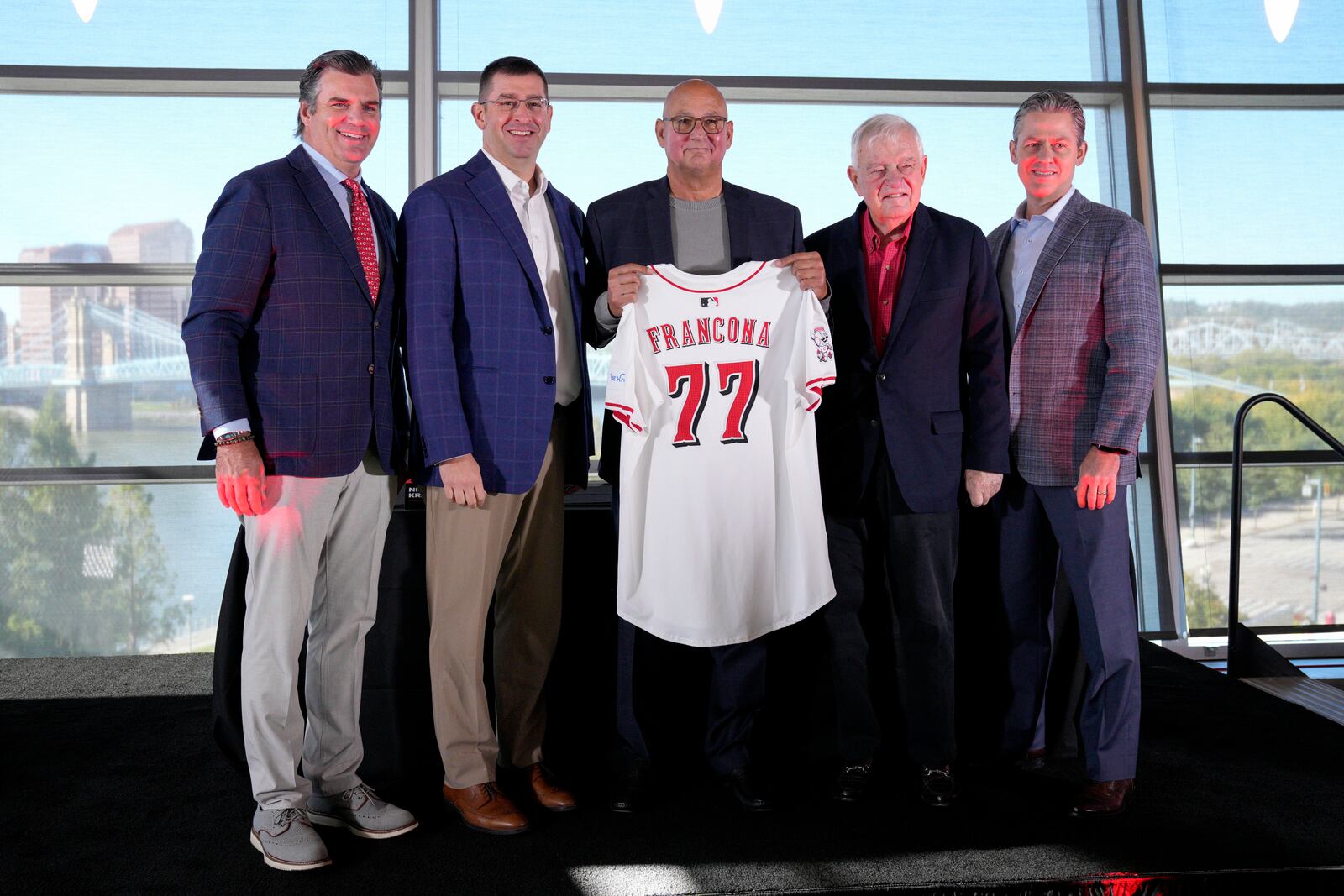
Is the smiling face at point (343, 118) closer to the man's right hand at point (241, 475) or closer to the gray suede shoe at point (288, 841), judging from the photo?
the man's right hand at point (241, 475)

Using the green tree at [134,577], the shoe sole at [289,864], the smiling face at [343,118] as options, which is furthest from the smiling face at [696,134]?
the green tree at [134,577]

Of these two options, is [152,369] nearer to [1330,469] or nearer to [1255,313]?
[1255,313]

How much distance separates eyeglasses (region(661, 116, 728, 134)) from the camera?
234cm

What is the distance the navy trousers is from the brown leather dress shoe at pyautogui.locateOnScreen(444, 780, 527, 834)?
147 centimetres

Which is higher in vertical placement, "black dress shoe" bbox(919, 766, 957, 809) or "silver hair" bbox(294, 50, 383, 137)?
"silver hair" bbox(294, 50, 383, 137)

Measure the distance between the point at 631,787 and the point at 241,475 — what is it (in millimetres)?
1216

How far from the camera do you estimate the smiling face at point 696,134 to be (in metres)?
2.34

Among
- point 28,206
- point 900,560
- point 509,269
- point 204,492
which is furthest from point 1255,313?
point 28,206

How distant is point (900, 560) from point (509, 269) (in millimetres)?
1255

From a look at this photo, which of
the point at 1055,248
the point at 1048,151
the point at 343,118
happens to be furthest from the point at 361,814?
the point at 1048,151

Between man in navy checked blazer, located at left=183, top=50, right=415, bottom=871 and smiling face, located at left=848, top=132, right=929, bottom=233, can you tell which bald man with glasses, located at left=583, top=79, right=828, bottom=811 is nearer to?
smiling face, located at left=848, top=132, right=929, bottom=233

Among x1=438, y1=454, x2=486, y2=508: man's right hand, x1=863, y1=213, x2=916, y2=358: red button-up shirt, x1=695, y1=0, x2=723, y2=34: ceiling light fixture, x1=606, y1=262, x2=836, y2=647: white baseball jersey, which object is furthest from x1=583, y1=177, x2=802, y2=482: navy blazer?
x1=695, y1=0, x2=723, y2=34: ceiling light fixture

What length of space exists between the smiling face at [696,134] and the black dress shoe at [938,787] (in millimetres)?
1666

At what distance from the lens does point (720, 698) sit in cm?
245
